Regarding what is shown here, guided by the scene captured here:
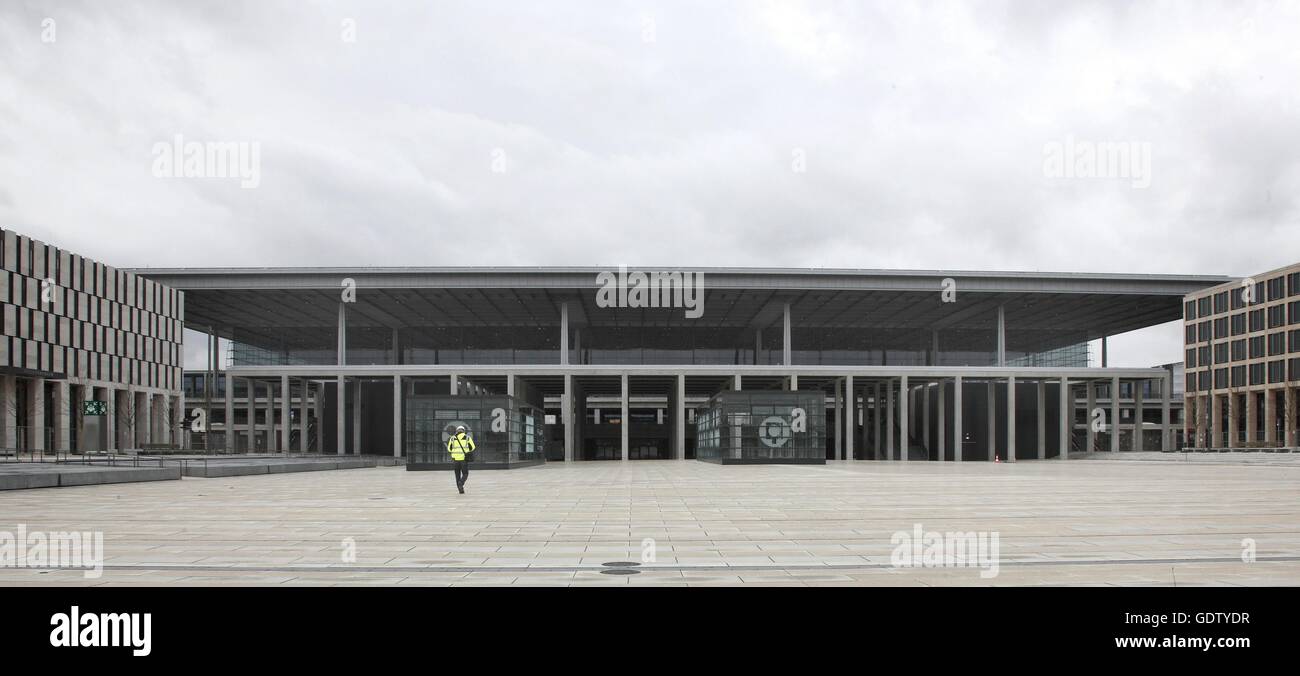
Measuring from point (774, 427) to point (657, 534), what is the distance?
112ft

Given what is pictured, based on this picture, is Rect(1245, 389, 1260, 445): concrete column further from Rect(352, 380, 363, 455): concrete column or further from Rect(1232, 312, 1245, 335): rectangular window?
Rect(352, 380, 363, 455): concrete column

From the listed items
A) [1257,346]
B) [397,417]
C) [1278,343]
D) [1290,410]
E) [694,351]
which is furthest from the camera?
[694,351]

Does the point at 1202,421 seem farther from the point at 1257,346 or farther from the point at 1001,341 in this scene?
the point at 1001,341

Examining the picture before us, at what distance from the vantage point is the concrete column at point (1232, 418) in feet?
252

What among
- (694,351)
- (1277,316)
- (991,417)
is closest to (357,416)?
(694,351)

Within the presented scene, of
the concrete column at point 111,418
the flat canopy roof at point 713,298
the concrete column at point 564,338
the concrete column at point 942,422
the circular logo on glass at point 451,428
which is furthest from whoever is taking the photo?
the concrete column at point 111,418

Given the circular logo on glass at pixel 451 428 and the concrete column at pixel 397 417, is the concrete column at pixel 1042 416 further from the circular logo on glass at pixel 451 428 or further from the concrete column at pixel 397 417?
the circular logo on glass at pixel 451 428

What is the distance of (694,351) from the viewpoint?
83688 mm

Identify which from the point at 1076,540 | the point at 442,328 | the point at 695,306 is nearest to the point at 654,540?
the point at 1076,540

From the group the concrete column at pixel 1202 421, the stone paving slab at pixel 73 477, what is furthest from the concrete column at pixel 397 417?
the concrete column at pixel 1202 421

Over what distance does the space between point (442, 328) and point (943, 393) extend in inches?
1700

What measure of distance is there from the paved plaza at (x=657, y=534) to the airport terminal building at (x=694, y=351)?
24987 mm

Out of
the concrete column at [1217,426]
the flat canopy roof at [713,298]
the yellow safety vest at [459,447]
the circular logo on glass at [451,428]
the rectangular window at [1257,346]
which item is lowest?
the concrete column at [1217,426]
